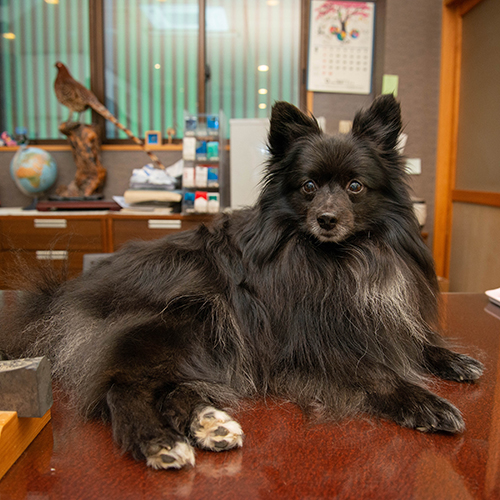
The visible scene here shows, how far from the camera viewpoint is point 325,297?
49.7 inches

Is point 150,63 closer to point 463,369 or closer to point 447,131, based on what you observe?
point 447,131

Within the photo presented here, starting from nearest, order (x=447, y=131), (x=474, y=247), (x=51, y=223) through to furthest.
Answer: (x=474, y=247) → (x=51, y=223) → (x=447, y=131)

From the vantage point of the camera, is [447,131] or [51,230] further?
[447,131]

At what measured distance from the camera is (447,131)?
4.55 m

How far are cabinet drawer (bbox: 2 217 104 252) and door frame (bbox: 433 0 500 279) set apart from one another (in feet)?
→ 11.5

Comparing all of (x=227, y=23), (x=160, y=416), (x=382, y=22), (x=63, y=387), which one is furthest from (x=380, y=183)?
(x=227, y=23)

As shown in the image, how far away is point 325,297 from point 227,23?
4.83 meters

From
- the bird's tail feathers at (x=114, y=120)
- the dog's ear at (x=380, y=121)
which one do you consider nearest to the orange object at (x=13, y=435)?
the dog's ear at (x=380, y=121)

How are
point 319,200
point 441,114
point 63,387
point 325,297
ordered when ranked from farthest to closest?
point 441,114 → point 319,200 → point 325,297 → point 63,387

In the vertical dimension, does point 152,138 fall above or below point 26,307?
above

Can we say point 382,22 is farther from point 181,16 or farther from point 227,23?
point 181,16

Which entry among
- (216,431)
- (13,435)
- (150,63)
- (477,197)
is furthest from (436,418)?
(150,63)

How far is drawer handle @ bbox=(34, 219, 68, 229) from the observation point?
13.9 ft

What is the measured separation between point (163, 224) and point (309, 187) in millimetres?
3046
